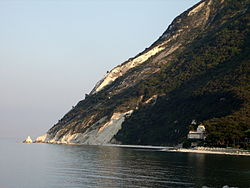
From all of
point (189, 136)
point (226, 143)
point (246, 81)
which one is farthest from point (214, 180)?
point (246, 81)

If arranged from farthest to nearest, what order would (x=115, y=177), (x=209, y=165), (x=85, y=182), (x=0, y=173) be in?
1. (x=209, y=165)
2. (x=0, y=173)
3. (x=115, y=177)
4. (x=85, y=182)

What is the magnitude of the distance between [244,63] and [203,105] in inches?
976

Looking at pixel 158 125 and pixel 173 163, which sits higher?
pixel 158 125

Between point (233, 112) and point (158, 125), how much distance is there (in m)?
44.6

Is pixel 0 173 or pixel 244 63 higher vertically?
pixel 244 63

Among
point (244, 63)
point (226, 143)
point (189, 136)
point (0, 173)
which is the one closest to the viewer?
point (0, 173)

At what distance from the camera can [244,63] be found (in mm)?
184875

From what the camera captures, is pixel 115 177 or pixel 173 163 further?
pixel 173 163

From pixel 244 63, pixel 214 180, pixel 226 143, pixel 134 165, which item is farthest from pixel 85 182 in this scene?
pixel 244 63

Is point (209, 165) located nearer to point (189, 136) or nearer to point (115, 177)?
point (115, 177)

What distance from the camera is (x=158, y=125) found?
191 meters

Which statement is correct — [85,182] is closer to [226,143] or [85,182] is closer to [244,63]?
[226,143]

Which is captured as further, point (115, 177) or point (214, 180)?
point (115, 177)

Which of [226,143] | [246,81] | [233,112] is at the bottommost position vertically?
[226,143]
